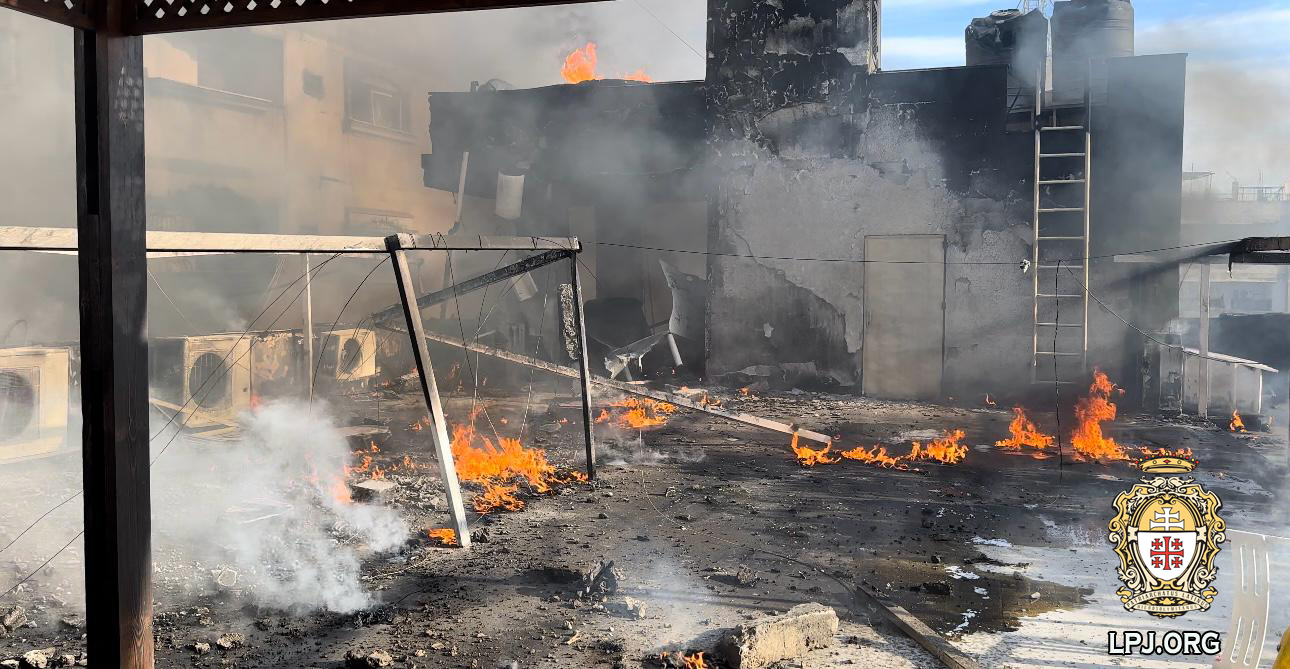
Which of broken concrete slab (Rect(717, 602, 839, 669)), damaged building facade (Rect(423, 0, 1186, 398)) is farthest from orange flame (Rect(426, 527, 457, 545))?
damaged building facade (Rect(423, 0, 1186, 398))

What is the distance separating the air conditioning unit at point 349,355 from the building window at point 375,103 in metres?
13.4

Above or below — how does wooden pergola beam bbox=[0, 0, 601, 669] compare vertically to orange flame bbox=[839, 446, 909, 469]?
above

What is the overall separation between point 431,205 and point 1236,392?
24239 mm

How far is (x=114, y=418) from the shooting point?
3.68 meters

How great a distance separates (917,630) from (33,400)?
995 cm

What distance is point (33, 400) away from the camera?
9562mm

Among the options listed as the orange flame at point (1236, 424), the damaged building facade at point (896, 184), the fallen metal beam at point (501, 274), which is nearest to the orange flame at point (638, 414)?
the damaged building facade at point (896, 184)

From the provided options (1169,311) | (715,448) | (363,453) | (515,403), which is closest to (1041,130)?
(1169,311)

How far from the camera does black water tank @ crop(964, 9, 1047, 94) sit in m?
14.5

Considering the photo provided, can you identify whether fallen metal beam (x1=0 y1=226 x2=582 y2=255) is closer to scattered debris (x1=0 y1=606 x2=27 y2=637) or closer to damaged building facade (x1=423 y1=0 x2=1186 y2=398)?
scattered debris (x1=0 y1=606 x2=27 y2=637)

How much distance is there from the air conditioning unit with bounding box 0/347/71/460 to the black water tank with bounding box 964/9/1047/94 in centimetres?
1482

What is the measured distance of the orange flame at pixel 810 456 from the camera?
33.3 feet

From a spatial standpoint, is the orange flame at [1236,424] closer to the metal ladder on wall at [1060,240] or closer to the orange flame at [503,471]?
the metal ladder on wall at [1060,240]

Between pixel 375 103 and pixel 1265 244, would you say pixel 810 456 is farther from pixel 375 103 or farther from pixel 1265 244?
pixel 375 103
